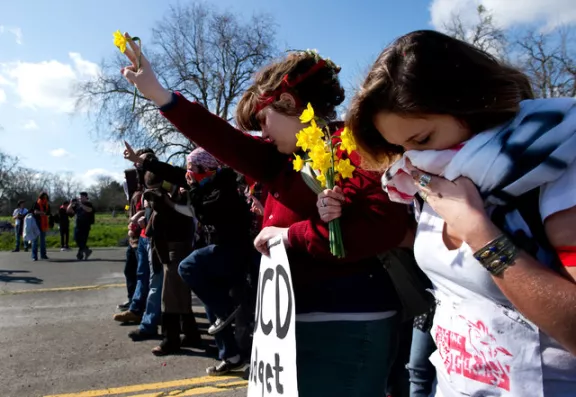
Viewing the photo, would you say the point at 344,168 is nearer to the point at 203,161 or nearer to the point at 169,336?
the point at 203,161

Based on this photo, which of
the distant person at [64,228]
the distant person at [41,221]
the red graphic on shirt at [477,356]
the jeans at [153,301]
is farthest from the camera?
the distant person at [64,228]

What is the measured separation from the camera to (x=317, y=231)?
5.68 ft

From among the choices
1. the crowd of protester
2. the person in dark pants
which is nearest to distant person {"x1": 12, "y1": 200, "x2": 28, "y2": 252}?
the person in dark pants

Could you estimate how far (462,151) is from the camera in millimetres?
1110

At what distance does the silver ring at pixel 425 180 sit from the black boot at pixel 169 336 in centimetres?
403

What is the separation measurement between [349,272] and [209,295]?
2507 mm

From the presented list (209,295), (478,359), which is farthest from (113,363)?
(478,359)

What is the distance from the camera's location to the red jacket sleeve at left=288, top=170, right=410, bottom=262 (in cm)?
167

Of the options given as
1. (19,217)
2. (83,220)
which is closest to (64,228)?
(19,217)

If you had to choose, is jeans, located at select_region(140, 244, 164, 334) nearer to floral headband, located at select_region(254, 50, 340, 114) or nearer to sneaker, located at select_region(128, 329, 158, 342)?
sneaker, located at select_region(128, 329, 158, 342)

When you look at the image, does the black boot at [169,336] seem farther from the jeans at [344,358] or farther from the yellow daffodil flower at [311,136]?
the yellow daffodil flower at [311,136]

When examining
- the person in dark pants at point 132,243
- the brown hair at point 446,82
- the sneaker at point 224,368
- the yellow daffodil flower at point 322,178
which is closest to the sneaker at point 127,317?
the person in dark pants at point 132,243

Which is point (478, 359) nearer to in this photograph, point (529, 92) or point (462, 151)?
point (462, 151)

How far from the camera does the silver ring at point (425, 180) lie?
1195mm
